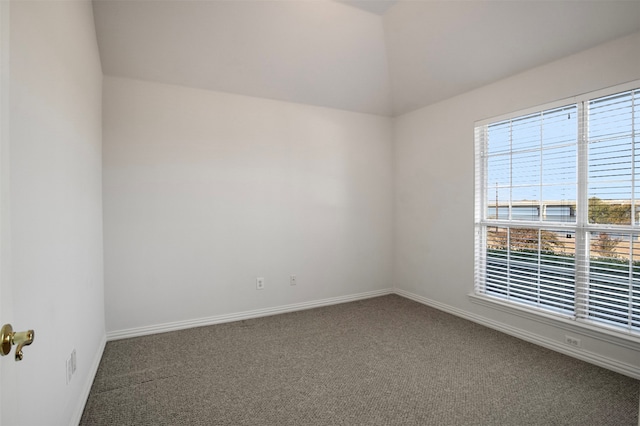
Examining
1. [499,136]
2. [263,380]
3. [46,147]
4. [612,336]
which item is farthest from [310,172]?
[612,336]

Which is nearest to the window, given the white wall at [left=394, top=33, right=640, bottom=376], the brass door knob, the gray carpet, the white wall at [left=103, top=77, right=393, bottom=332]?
the white wall at [left=394, top=33, right=640, bottom=376]

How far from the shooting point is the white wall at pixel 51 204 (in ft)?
3.89

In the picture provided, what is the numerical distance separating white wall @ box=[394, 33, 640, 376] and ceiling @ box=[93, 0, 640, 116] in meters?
0.15

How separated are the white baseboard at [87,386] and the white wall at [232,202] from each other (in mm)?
397

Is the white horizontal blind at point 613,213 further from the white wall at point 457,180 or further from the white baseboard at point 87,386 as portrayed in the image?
the white baseboard at point 87,386

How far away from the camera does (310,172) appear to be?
404 cm

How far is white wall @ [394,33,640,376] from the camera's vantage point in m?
2.53

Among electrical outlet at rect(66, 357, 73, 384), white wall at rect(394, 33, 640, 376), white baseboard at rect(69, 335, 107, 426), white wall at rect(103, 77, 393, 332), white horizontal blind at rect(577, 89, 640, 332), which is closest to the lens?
electrical outlet at rect(66, 357, 73, 384)

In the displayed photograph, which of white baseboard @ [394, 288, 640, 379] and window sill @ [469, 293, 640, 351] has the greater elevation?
window sill @ [469, 293, 640, 351]

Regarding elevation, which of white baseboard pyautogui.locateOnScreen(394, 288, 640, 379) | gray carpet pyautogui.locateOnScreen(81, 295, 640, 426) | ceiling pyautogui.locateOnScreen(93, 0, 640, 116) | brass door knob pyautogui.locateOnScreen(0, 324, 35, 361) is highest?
ceiling pyautogui.locateOnScreen(93, 0, 640, 116)

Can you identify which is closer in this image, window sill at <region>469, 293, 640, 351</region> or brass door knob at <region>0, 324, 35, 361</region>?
brass door knob at <region>0, 324, 35, 361</region>

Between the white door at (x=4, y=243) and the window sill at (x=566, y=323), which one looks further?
the window sill at (x=566, y=323)

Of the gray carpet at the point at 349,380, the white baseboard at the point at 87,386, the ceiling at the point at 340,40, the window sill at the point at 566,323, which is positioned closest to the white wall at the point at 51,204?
the white baseboard at the point at 87,386

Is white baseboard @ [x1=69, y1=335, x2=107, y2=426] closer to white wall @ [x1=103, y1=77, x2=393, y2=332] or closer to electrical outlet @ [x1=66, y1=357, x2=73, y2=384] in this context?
electrical outlet @ [x1=66, y1=357, x2=73, y2=384]
